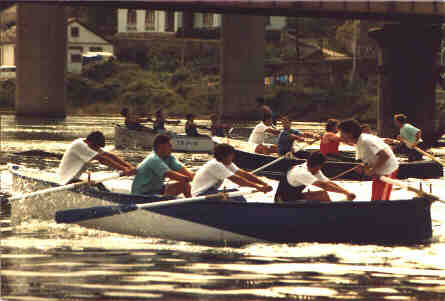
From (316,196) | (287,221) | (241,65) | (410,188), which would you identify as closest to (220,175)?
(287,221)

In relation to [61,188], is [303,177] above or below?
above

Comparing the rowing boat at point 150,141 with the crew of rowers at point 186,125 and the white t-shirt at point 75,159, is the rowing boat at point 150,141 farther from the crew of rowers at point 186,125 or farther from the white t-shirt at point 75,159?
the white t-shirt at point 75,159

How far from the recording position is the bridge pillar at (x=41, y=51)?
7150 cm

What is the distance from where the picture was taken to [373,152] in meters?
17.5

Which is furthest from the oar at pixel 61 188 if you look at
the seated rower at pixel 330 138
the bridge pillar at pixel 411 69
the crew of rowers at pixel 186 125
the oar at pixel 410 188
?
the bridge pillar at pixel 411 69

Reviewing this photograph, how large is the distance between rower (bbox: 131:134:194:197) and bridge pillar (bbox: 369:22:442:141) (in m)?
24.3

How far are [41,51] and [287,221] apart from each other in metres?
57.7

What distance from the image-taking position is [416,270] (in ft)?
47.4

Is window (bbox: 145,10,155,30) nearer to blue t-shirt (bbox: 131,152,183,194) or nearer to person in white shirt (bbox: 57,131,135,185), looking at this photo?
person in white shirt (bbox: 57,131,135,185)

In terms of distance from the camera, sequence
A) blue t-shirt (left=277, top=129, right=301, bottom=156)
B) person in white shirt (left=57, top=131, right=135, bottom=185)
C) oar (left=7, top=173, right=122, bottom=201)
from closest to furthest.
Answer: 1. oar (left=7, top=173, right=122, bottom=201)
2. person in white shirt (left=57, top=131, right=135, bottom=185)
3. blue t-shirt (left=277, top=129, right=301, bottom=156)

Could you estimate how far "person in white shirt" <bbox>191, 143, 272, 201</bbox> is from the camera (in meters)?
16.4

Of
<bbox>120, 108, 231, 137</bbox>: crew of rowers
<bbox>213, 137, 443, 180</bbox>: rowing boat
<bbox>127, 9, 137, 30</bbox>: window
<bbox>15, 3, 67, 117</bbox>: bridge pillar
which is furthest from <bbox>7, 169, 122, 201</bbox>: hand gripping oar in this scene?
<bbox>127, 9, 137, 30</bbox>: window

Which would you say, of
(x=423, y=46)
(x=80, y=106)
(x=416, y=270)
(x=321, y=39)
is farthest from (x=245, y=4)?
(x=321, y=39)

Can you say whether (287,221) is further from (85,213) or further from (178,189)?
(85,213)
